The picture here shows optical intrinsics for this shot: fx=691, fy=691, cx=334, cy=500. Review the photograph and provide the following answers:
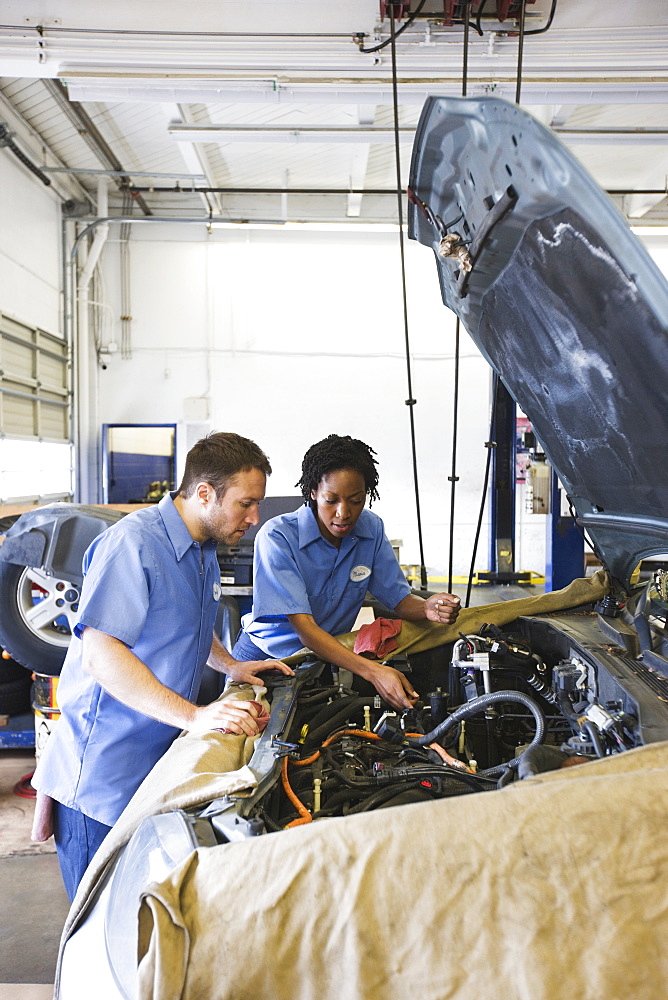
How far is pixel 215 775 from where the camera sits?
1235 mm

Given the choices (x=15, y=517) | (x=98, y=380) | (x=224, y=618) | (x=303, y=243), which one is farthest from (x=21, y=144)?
(x=224, y=618)

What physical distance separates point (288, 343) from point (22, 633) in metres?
5.49

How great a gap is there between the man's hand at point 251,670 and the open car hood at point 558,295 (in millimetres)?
1006

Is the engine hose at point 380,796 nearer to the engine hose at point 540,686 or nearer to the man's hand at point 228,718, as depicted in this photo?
the man's hand at point 228,718

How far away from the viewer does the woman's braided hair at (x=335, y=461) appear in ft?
7.77

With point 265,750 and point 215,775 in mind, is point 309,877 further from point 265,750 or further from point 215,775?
point 265,750

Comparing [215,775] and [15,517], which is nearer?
[215,775]

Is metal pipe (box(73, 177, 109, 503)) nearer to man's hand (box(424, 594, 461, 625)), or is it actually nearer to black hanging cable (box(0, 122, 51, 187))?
black hanging cable (box(0, 122, 51, 187))

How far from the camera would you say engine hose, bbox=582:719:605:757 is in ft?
4.31

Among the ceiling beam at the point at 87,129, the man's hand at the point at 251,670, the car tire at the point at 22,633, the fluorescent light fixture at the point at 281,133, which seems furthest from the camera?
the ceiling beam at the point at 87,129

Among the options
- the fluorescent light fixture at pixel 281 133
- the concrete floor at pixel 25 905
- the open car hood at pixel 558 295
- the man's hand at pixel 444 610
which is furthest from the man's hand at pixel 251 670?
the fluorescent light fixture at pixel 281 133

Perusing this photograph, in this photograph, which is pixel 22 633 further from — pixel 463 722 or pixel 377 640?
pixel 463 722

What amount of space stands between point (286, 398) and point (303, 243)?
1855 mm

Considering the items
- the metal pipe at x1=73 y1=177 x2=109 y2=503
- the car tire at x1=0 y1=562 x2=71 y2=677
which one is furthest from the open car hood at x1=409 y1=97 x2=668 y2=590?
the metal pipe at x1=73 y1=177 x2=109 y2=503
